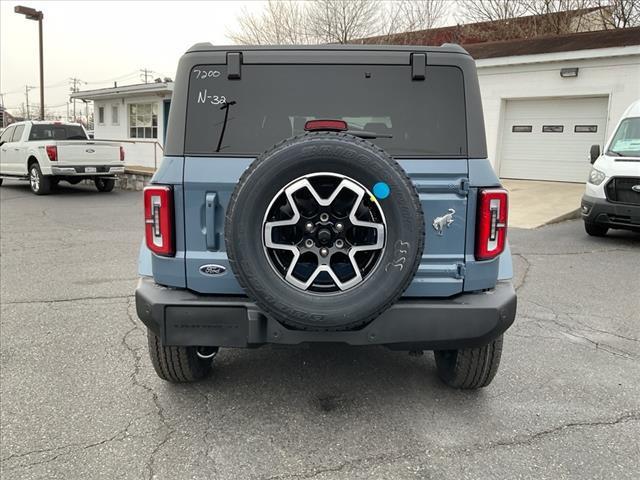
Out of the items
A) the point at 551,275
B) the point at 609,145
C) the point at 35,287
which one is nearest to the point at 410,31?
the point at 609,145

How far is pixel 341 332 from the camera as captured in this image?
2.63 m

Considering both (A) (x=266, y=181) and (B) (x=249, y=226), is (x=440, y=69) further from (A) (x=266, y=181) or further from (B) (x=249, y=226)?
(B) (x=249, y=226)

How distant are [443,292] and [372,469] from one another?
0.94 meters

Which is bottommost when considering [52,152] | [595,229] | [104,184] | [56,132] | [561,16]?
[595,229]

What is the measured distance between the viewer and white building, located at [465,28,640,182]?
13.4 m

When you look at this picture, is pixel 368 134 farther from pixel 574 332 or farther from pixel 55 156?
pixel 55 156

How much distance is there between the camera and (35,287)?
5703 mm

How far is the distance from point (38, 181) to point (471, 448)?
14.9m

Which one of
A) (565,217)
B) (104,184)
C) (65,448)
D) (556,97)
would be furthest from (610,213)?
(104,184)

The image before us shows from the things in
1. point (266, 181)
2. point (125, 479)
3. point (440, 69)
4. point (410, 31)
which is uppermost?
point (410, 31)

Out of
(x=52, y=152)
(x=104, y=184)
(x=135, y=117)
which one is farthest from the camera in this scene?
(x=135, y=117)

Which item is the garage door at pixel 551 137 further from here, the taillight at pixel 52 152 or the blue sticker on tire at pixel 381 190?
the blue sticker on tire at pixel 381 190

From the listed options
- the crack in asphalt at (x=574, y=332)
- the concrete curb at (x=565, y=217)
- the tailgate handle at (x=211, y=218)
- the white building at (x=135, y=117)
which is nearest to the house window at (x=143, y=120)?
the white building at (x=135, y=117)

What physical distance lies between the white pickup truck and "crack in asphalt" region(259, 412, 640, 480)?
13.6m
